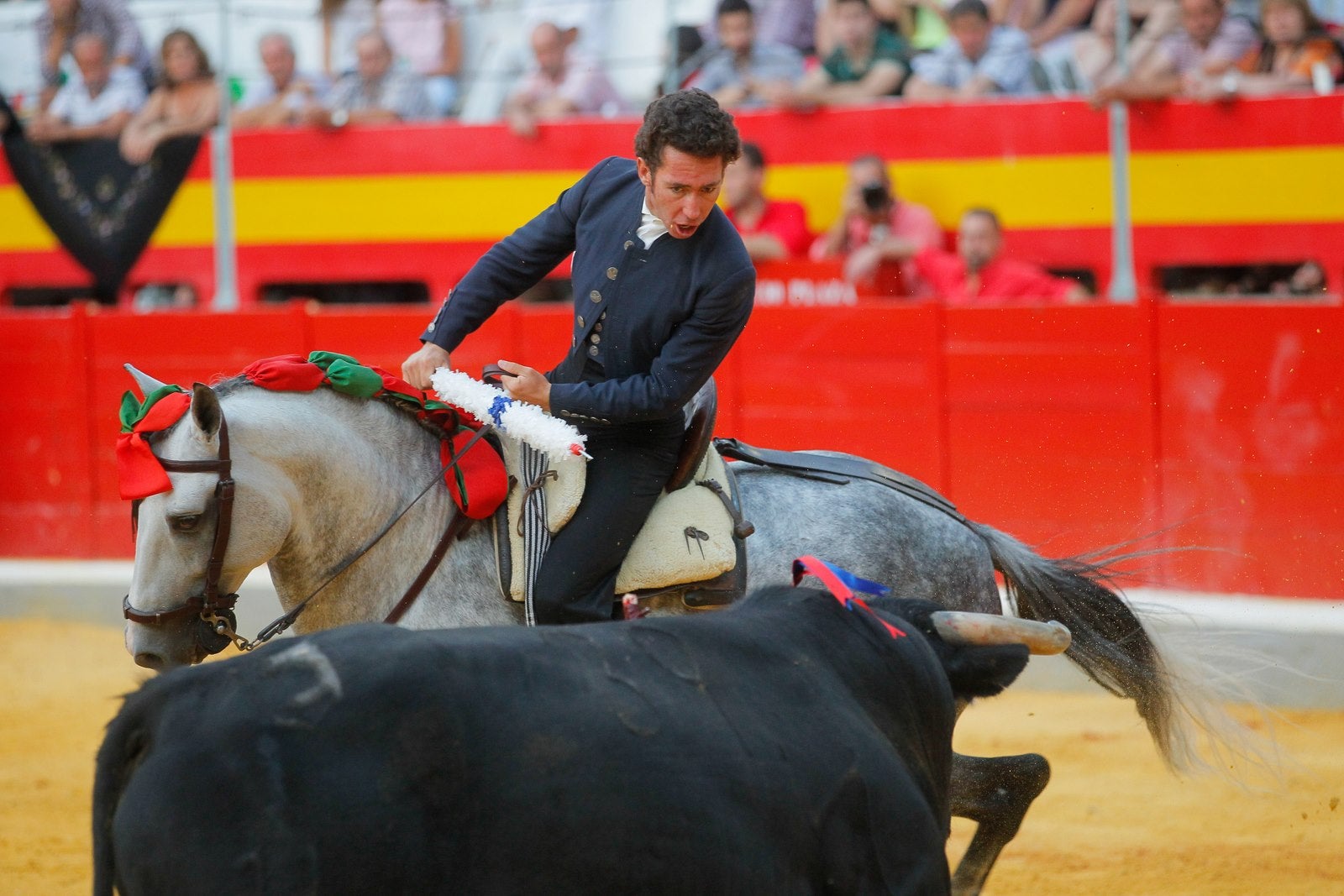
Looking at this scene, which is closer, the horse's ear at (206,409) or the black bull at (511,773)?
the black bull at (511,773)

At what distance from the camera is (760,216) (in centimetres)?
823

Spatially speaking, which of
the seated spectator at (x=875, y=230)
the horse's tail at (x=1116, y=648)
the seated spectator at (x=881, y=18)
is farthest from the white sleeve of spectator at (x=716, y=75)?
the horse's tail at (x=1116, y=648)

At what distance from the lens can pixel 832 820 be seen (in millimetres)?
2164

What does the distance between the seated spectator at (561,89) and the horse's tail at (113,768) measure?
7.46m

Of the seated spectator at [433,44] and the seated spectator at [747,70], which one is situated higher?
the seated spectator at [433,44]

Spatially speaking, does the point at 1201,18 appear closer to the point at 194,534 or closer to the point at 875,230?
the point at 875,230

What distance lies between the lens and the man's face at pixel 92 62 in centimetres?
1020

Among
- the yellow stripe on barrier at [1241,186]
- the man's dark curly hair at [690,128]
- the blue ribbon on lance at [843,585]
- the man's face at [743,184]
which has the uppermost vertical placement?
the man's face at [743,184]

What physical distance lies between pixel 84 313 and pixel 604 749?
25.3ft

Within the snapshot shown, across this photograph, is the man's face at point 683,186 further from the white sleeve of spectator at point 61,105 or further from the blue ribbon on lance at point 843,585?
the white sleeve of spectator at point 61,105

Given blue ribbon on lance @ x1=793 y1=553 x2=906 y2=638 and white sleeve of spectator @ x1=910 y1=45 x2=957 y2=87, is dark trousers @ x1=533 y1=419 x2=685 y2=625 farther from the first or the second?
white sleeve of spectator @ x1=910 y1=45 x2=957 y2=87

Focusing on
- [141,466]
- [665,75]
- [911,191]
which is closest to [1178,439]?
[911,191]

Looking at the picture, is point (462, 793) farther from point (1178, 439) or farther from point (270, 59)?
point (270, 59)

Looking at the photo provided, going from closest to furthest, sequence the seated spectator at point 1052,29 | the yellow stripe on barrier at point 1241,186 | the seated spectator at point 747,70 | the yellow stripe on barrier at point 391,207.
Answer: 1. the yellow stripe on barrier at point 1241,186
2. the seated spectator at point 1052,29
3. the seated spectator at point 747,70
4. the yellow stripe on barrier at point 391,207
